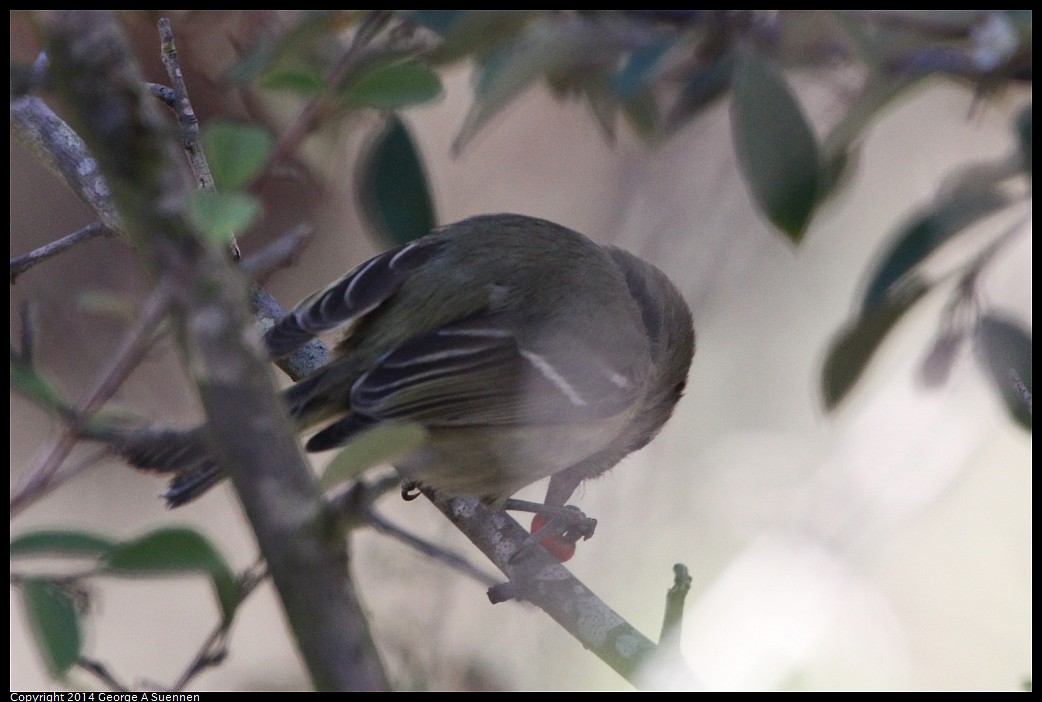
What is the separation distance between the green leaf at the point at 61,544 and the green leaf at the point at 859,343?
124 cm

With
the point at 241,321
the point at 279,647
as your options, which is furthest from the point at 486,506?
the point at 279,647

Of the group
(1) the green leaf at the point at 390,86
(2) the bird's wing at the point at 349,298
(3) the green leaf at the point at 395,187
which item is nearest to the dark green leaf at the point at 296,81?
(1) the green leaf at the point at 390,86

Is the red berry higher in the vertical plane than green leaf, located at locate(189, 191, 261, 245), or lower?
lower

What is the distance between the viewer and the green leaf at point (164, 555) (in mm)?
796

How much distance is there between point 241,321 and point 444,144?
11.6ft

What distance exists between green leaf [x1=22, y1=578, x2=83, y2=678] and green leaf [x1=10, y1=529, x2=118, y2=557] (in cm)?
3

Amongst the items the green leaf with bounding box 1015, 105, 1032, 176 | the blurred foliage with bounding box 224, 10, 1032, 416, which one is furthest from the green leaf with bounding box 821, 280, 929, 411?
the green leaf with bounding box 1015, 105, 1032, 176

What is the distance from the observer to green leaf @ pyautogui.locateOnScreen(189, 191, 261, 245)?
2.12 ft

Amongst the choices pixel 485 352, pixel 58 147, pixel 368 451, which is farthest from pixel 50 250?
pixel 368 451

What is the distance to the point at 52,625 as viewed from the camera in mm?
846

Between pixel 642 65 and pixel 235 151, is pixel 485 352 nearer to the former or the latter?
pixel 642 65

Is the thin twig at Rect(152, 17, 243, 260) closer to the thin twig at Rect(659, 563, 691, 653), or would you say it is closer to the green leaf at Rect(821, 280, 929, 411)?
the thin twig at Rect(659, 563, 691, 653)
